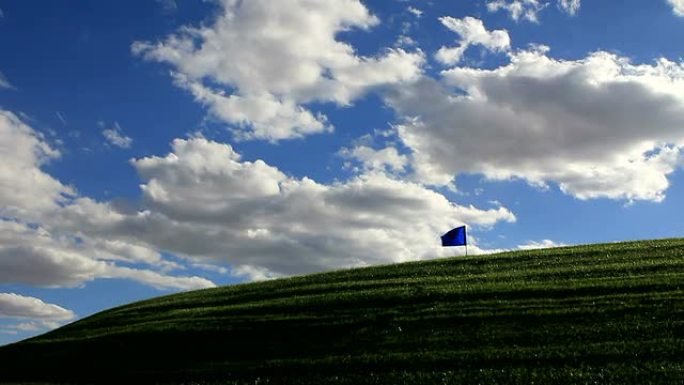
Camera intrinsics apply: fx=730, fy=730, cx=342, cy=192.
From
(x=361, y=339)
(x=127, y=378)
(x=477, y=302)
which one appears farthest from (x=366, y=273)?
(x=127, y=378)

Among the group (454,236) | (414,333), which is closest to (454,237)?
(454,236)

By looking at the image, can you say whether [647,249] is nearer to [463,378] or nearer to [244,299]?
[244,299]

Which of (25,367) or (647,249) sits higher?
(647,249)

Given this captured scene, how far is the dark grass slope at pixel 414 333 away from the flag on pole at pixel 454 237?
6203 mm

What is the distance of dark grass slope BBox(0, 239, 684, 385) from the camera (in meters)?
26.7

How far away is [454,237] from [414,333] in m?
25.3

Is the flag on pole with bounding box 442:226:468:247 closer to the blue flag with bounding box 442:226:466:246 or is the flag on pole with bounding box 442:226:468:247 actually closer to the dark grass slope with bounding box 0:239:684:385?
the blue flag with bounding box 442:226:466:246

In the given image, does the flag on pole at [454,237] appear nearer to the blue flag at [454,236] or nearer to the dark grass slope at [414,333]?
the blue flag at [454,236]

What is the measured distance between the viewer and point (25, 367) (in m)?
37.5

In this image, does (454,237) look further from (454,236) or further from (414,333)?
(414,333)

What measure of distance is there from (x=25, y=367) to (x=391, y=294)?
1950cm

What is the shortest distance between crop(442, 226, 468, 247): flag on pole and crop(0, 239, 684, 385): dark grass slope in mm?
6203

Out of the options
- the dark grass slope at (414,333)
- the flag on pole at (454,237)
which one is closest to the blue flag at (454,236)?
the flag on pole at (454,237)

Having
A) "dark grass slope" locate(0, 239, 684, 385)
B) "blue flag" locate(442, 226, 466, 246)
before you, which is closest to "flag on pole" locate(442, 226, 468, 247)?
"blue flag" locate(442, 226, 466, 246)
